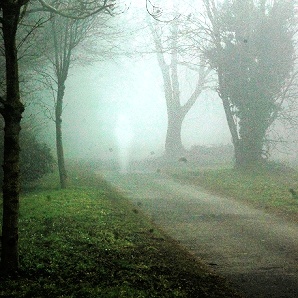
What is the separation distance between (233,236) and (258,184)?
742 cm

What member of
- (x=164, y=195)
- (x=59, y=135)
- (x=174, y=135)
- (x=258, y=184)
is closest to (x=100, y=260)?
(x=164, y=195)

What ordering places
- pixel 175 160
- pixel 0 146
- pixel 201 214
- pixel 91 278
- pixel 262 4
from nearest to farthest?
1. pixel 91 278
2. pixel 201 214
3. pixel 0 146
4. pixel 262 4
5. pixel 175 160

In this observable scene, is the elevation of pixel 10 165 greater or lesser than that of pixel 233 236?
greater

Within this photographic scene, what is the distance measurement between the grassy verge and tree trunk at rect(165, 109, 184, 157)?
926 centimetres

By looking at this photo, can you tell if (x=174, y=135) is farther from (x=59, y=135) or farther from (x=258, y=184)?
(x=59, y=135)

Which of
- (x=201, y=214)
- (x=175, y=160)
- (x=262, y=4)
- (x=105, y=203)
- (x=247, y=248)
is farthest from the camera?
(x=175, y=160)

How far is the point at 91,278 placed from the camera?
235 inches

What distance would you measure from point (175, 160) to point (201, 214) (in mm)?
17594

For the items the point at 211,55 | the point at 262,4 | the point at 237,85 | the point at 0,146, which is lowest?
the point at 0,146

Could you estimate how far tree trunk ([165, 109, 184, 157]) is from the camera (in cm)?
3094

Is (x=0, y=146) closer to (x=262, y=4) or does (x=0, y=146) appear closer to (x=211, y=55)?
(x=211, y=55)

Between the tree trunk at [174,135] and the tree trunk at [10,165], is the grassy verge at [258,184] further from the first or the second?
the tree trunk at [174,135]

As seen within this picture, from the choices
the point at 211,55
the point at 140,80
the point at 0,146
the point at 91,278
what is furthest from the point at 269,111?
the point at 140,80

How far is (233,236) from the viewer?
8852 millimetres
